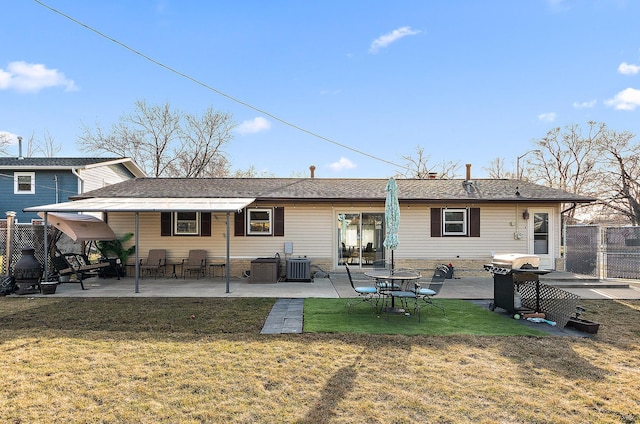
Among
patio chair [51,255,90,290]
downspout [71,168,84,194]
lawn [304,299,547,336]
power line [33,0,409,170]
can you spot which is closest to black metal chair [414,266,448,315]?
lawn [304,299,547,336]

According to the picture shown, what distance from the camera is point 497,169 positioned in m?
32.7

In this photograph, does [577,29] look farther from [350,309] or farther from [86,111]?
[86,111]

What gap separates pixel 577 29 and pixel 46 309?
57.0 ft

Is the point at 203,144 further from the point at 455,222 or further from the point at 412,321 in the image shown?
the point at 412,321

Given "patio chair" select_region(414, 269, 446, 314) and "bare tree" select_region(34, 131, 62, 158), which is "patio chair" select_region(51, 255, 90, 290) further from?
"bare tree" select_region(34, 131, 62, 158)

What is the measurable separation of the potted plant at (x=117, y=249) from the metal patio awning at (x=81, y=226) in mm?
283

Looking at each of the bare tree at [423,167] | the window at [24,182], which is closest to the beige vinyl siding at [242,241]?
the window at [24,182]

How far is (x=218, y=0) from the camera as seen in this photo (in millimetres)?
11172

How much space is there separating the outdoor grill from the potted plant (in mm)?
11526

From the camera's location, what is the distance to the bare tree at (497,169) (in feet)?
106

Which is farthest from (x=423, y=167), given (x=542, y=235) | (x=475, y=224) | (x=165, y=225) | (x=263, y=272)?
(x=165, y=225)

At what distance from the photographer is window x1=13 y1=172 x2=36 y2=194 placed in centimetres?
1817

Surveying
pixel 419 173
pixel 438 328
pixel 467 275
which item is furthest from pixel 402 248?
pixel 419 173

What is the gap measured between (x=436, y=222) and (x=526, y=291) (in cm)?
532
